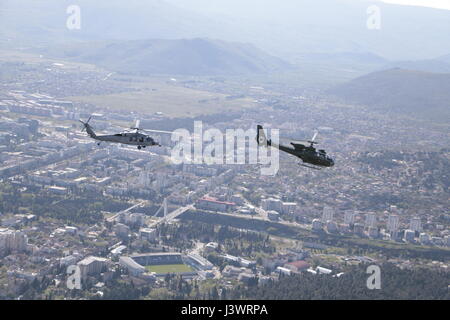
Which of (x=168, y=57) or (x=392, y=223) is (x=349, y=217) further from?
(x=168, y=57)

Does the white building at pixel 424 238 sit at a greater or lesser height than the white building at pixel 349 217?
lesser

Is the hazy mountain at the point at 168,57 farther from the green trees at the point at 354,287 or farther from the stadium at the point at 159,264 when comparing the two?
the green trees at the point at 354,287

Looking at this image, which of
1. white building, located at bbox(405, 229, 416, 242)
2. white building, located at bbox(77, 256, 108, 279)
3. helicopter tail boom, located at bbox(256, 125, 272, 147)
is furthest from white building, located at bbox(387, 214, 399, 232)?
white building, located at bbox(77, 256, 108, 279)

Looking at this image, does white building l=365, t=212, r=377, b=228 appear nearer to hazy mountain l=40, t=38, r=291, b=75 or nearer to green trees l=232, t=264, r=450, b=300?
green trees l=232, t=264, r=450, b=300

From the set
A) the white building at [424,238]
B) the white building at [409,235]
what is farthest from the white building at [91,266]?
the white building at [424,238]

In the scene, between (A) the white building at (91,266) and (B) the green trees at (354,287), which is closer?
(B) the green trees at (354,287)

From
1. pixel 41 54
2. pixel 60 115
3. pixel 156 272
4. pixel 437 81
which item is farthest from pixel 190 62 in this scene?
pixel 156 272

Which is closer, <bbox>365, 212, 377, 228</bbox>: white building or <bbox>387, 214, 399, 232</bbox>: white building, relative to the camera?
<bbox>387, 214, 399, 232</bbox>: white building
